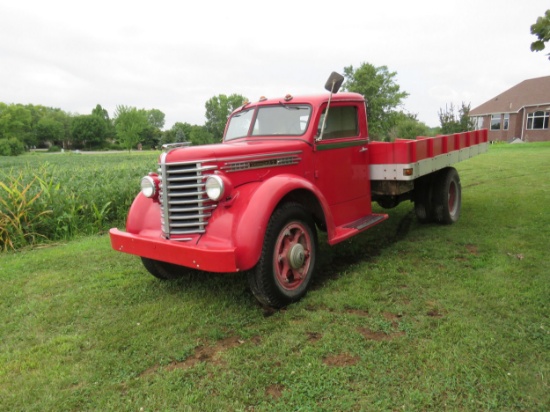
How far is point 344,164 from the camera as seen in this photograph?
15.7 ft

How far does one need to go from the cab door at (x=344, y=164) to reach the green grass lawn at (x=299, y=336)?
0.67 meters

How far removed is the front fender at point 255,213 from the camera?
3195 mm

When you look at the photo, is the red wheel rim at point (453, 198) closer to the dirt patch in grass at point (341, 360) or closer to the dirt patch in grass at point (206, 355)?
the dirt patch in grass at point (341, 360)

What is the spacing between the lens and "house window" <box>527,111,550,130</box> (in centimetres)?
3291

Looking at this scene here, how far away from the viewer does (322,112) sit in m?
4.49

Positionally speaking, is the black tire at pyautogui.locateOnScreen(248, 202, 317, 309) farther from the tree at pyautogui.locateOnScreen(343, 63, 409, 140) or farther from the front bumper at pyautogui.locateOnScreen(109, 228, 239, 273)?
the tree at pyautogui.locateOnScreen(343, 63, 409, 140)

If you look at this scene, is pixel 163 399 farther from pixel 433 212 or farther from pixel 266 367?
pixel 433 212

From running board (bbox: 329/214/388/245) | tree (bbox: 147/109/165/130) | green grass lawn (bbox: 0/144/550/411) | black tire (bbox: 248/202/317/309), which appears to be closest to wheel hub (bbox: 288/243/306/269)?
black tire (bbox: 248/202/317/309)

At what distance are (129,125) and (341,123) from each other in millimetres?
56501

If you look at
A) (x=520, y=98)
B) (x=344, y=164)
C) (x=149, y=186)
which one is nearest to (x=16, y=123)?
(x=520, y=98)

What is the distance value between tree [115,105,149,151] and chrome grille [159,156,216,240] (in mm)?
54521

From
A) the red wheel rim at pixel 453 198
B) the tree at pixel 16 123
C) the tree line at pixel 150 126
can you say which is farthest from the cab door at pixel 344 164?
the tree at pixel 16 123

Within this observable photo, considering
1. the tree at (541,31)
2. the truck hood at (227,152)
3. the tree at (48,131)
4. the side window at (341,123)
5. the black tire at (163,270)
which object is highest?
the tree at (48,131)

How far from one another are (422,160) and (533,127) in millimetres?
35325
